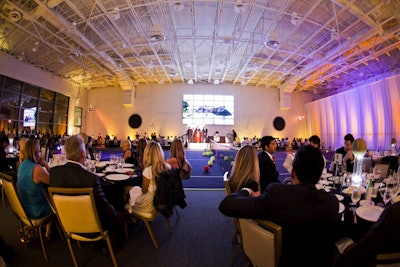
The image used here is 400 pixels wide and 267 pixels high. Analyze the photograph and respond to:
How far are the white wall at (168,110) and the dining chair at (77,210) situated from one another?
17.3 m

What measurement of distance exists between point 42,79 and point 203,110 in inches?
486

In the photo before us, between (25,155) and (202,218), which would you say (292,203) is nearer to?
(202,218)

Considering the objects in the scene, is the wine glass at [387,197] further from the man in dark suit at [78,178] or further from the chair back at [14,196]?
the chair back at [14,196]

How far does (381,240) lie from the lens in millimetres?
967

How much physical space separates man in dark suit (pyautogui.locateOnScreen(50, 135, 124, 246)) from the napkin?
1958mm

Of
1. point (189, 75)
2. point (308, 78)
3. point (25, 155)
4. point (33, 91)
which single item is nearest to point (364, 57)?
point (308, 78)

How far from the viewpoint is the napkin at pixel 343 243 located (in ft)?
4.25

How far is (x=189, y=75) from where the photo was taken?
1764cm

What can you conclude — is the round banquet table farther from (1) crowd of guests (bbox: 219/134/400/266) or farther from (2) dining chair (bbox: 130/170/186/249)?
(1) crowd of guests (bbox: 219/134/400/266)

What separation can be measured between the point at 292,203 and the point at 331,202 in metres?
0.24

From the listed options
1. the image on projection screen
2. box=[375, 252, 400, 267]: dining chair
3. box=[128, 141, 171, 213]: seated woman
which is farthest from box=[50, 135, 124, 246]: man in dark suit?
the image on projection screen

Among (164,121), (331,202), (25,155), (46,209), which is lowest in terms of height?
(46,209)

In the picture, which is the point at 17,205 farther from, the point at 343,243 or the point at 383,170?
the point at 383,170

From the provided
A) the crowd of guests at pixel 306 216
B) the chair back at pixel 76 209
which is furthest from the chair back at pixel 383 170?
the chair back at pixel 76 209
